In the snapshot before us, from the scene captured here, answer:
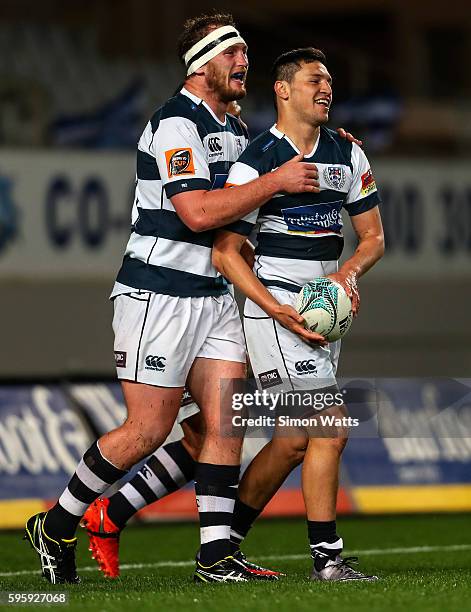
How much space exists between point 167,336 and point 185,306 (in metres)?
0.16

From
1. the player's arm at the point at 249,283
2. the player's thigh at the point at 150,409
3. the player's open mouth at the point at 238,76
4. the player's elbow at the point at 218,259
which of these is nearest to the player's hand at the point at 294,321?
the player's arm at the point at 249,283

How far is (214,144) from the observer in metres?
6.32

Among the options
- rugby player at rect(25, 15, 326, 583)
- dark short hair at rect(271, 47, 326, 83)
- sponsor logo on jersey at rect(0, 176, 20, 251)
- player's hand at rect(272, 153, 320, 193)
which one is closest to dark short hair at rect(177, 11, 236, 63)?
rugby player at rect(25, 15, 326, 583)

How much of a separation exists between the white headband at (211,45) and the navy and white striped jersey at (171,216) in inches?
6.2

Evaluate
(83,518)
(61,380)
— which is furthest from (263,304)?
(61,380)

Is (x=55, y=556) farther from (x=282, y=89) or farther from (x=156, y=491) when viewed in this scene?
(x=282, y=89)

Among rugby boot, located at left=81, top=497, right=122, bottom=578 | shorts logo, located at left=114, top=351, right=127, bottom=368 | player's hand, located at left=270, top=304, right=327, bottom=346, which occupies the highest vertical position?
player's hand, located at left=270, top=304, right=327, bottom=346

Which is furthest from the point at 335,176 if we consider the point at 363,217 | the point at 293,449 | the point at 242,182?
the point at 293,449

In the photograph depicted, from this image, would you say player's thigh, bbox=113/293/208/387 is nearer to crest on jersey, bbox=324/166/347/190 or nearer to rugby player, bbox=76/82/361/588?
rugby player, bbox=76/82/361/588

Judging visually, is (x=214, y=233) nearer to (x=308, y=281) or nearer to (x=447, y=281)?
(x=308, y=281)

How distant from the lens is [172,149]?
610cm

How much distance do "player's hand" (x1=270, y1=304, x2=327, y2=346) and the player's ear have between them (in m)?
0.92

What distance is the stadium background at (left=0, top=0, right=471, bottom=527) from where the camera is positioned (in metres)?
10.8

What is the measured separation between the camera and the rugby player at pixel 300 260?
609cm
